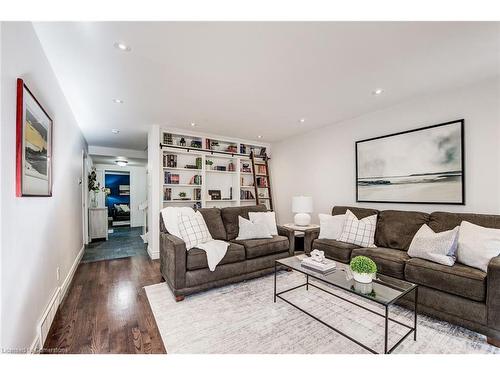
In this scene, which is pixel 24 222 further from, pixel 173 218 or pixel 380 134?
pixel 380 134

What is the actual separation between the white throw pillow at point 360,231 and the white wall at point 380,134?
0.53 meters

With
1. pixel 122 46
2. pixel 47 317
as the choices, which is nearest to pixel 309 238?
pixel 47 317

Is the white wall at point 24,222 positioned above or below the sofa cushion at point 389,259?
above

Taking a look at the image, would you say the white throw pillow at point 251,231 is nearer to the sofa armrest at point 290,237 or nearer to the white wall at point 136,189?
the sofa armrest at point 290,237

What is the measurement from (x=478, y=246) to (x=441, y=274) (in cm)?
42

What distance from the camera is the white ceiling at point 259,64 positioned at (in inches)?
64.6

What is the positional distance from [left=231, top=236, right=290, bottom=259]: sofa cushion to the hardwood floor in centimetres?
125

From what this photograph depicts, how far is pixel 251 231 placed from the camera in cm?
311

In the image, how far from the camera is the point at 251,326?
1867mm

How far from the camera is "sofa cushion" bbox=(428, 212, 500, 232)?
7.02ft

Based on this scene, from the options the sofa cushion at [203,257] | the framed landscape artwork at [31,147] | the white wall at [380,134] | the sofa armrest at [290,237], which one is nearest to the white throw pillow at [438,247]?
the white wall at [380,134]
